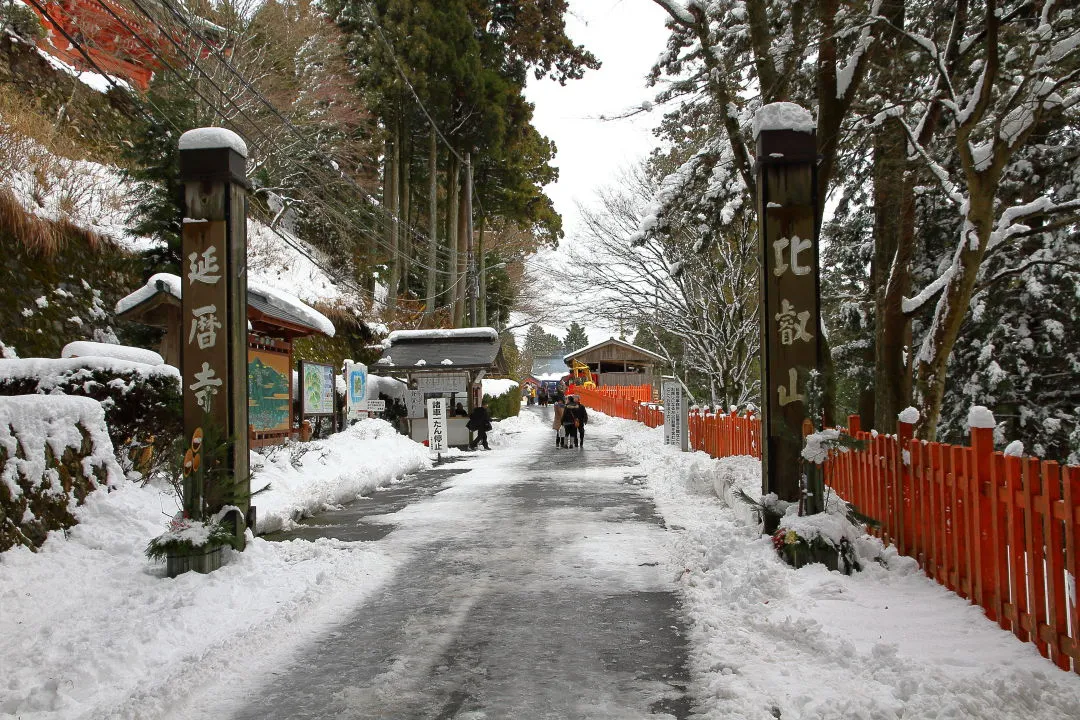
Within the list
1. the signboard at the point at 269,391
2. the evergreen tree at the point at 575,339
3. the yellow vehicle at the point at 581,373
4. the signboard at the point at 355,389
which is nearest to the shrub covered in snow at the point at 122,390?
the signboard at the point at 269,391

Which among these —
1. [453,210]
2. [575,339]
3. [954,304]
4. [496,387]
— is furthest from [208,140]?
[575,339]

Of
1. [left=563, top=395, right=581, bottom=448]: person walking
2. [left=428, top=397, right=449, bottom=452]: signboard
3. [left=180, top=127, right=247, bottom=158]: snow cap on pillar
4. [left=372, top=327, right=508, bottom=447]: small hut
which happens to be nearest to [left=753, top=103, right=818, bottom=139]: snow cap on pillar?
[left=180, top=127, right=247, bottom=158]: snow cap on pillar

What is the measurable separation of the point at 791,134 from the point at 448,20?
22227 mm

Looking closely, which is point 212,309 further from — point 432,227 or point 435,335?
point 432,227

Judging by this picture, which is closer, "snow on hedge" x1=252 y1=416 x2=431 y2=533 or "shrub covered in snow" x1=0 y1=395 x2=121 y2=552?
"shrub covered in snow" x1=0 y1=395 x2=121 y2=552

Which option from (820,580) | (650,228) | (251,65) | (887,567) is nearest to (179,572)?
(820,580)

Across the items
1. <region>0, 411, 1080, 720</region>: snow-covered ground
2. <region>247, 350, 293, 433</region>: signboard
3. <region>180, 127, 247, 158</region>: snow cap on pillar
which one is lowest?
<region>0, 411, 1080, 720</region>: snow-covered ground

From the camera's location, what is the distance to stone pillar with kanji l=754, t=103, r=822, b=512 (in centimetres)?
725

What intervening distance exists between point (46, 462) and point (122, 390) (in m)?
2.25

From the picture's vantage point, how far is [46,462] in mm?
7109

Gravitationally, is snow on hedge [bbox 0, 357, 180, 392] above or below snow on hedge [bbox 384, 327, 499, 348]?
below

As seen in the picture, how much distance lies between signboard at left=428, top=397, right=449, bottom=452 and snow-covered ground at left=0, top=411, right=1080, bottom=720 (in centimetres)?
1216

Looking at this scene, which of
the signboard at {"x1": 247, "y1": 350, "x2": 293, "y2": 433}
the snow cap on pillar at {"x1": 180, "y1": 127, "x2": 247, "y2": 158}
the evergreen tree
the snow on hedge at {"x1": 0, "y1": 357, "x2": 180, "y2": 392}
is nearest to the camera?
the snow cap on pillar at {"x1": 180, "y1": 127, "x2": 247, "y2": 158}

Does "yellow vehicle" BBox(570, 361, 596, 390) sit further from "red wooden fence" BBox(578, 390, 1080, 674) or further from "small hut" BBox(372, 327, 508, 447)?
"red wooden fence" BBox(578, 390, 1080, 674)
